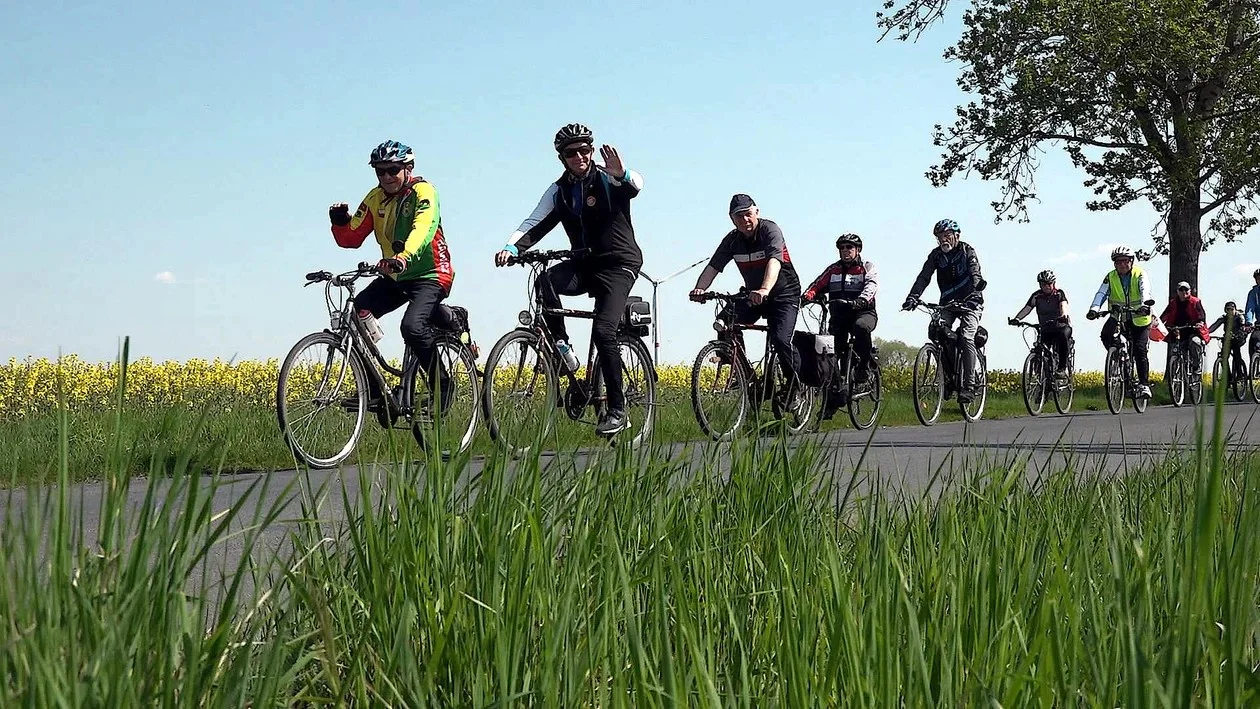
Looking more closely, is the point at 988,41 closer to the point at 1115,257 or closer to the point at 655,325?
the point at 1115,257

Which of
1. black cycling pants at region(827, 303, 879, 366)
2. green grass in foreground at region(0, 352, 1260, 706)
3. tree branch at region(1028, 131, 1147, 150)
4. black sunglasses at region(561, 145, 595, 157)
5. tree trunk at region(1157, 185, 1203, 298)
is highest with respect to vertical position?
tree branch at region(1028, 131, 1147, 150)

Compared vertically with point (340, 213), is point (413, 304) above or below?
below

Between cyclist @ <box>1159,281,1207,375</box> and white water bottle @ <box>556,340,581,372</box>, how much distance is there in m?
14.7

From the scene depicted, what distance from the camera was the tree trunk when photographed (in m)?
28.4

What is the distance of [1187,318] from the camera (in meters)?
21.1

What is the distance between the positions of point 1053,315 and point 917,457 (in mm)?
9196

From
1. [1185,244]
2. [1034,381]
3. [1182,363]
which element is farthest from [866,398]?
[1185,244]

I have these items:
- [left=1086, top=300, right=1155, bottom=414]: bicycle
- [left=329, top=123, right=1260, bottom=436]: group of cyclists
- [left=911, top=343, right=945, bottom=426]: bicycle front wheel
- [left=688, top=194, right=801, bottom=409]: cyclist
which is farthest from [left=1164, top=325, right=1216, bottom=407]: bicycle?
[left=329, top=123, right=1260, bottom=436]: group of cyclists

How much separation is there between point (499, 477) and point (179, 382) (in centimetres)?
1492

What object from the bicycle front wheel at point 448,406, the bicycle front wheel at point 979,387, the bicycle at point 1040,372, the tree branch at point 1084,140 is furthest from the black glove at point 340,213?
the tree branch at point 1084,140

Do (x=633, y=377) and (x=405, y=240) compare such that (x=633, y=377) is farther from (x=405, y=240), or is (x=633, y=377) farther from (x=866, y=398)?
(x=866, y=398)

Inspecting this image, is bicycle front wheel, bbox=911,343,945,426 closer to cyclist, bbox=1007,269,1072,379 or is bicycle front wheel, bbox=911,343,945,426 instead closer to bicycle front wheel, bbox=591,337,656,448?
cyclist, bbox=1007,269,1072,379

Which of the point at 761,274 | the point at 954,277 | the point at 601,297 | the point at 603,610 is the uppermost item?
the point at 954,277

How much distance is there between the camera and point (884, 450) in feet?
32.4
